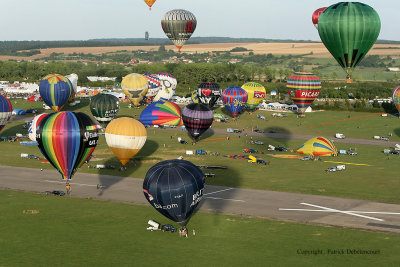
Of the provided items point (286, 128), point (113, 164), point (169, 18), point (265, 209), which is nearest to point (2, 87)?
point (169, 18)

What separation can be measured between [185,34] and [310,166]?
226 feet

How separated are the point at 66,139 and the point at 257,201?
838 inches

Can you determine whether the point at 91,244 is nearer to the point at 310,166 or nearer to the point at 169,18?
the point at 310,166

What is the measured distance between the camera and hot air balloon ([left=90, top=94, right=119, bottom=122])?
11244 cm

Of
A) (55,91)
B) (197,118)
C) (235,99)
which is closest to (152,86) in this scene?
(55,91)

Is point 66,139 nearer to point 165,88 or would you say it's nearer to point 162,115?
point 162,115

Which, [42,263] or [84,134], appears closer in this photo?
[42,263]

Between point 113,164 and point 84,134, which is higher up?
point 84,134

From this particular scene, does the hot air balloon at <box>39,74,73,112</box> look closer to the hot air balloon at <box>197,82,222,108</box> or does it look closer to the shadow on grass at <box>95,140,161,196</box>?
the hot air balloon at <box>197,82,222,108</box>

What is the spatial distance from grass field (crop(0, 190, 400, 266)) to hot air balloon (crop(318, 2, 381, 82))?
1213 inches

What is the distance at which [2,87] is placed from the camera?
630 feet

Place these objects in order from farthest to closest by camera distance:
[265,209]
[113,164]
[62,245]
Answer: [113,164]
[265,209]
[62,245]

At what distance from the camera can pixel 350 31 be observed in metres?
74.9

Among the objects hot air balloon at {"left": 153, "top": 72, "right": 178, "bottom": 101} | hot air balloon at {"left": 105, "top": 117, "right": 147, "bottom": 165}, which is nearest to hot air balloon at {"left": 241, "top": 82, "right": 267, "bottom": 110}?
hot air balloon at {"left": 153, "top": 72, "right": 178, "bottom": 101}
